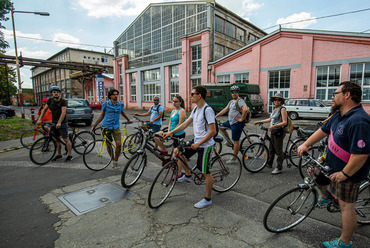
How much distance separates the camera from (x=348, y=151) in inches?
86.4

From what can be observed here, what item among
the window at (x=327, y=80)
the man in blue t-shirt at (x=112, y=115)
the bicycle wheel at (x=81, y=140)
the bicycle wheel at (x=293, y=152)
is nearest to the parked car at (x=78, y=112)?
the bicycle wheel at (x=81, y=140)

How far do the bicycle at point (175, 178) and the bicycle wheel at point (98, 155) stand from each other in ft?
7.99

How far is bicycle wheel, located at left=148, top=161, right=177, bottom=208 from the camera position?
328 centimetres

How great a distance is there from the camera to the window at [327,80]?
52.6ft

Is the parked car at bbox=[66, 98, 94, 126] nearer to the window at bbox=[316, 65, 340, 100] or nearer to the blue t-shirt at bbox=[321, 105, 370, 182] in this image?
the blue t-shirt at bbox=[321, 105, 370, 182]

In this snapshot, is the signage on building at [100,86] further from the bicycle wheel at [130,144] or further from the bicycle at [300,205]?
the bicycle at [300,205]

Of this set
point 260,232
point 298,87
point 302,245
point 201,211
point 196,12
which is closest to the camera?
point 302,245

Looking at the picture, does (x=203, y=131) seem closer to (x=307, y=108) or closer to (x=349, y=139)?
(x=349, y=139)

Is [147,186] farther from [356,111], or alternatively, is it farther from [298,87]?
[298,87]

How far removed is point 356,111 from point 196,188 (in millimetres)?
2843

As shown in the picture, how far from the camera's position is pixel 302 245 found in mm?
2461

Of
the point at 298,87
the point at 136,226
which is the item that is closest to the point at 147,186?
the point at 136,226

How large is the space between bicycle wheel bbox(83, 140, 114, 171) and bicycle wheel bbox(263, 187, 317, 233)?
4.03m

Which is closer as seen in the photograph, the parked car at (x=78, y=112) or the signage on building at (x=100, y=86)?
the parked car at (x=78, y=112)
